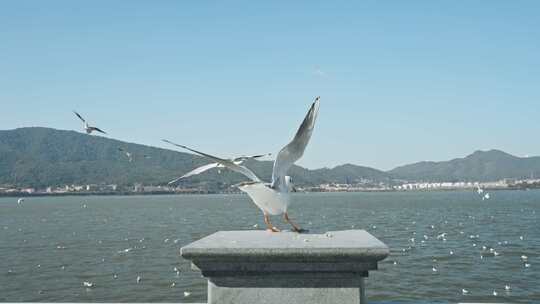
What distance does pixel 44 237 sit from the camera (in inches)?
1629

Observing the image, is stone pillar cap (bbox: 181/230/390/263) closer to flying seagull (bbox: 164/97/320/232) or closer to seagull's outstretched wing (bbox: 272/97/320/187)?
flying seagull (bbox: 164/97/320/232)

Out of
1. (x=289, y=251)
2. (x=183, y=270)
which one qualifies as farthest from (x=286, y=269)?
(x=183, y=270)

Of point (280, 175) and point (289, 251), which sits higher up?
point (280, 175)

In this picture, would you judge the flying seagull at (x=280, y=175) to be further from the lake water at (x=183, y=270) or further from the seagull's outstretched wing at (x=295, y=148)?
the lake water at (x=183, y=270)

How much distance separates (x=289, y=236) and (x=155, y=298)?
1436 cm

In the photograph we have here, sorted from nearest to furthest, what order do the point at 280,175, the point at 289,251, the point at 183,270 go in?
the point at 289,251
the point at 280,175
the point at 183,270

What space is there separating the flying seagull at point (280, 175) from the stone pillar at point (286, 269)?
0.90 meters

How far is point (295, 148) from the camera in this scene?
5355mm

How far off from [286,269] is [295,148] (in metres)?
1.33

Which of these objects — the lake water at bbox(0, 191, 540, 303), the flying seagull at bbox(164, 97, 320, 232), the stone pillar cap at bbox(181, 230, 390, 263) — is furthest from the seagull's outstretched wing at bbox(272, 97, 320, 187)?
the lake water at bbox(0, 191, 540, 303)

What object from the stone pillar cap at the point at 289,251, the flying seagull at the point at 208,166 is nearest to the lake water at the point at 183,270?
the flying seagull at the point at 208,166

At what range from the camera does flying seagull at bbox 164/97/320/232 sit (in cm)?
523

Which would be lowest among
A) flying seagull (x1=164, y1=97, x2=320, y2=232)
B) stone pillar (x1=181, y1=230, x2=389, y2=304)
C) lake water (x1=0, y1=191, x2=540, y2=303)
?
lake water (x1=0, y1=191, x2=540, y2=303)

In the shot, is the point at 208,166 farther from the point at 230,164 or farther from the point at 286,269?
the point at 286,269
